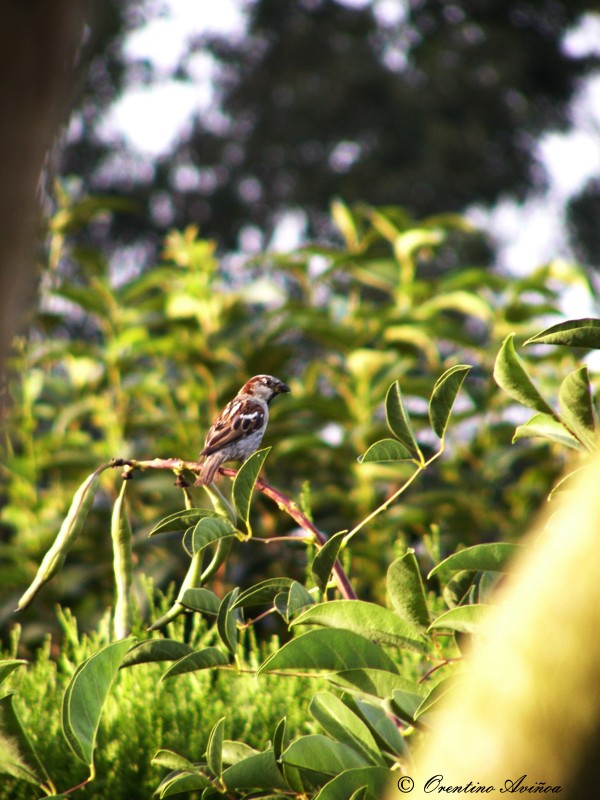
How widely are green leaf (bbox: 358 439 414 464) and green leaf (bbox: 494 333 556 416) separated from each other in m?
0.19

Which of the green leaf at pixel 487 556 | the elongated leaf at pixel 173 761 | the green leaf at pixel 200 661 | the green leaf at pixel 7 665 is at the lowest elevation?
the elongated leaf at pixel 173 761

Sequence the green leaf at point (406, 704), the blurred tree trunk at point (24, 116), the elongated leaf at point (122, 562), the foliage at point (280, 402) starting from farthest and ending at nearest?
the foliage at point (280, 402) → the elongated leaf at point (122, 562) → the green leaf at point (406, 704) → the blurred tree trunk at point (24, 116)

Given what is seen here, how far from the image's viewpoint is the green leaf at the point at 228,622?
4.80 ft

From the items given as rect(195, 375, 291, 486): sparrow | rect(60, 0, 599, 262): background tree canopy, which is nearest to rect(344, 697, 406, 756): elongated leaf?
rect(195, 375, 291, 486): sparrow

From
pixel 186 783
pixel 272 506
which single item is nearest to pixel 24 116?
pixel 186 783

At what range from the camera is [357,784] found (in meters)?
1.29

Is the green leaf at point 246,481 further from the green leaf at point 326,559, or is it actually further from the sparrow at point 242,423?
the sparrow at point 242,423

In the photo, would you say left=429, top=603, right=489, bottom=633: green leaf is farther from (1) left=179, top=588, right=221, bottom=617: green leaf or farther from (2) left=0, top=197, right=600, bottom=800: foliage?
(1) left=179, top=588, right=221, bottom=617: green leaf

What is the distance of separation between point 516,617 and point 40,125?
607mm

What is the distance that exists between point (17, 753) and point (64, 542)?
389mm

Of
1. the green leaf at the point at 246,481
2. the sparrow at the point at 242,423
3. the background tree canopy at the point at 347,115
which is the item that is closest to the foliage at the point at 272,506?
the green leaf at the point at 246,481

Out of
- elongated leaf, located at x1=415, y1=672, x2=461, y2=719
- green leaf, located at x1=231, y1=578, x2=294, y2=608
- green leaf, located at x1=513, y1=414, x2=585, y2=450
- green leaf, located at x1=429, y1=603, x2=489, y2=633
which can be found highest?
green leaf, located at x1=513, y1=414, x2=585, y2=450

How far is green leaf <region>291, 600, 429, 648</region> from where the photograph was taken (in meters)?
1.39

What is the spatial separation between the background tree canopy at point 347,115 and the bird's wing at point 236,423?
12.1 metres
